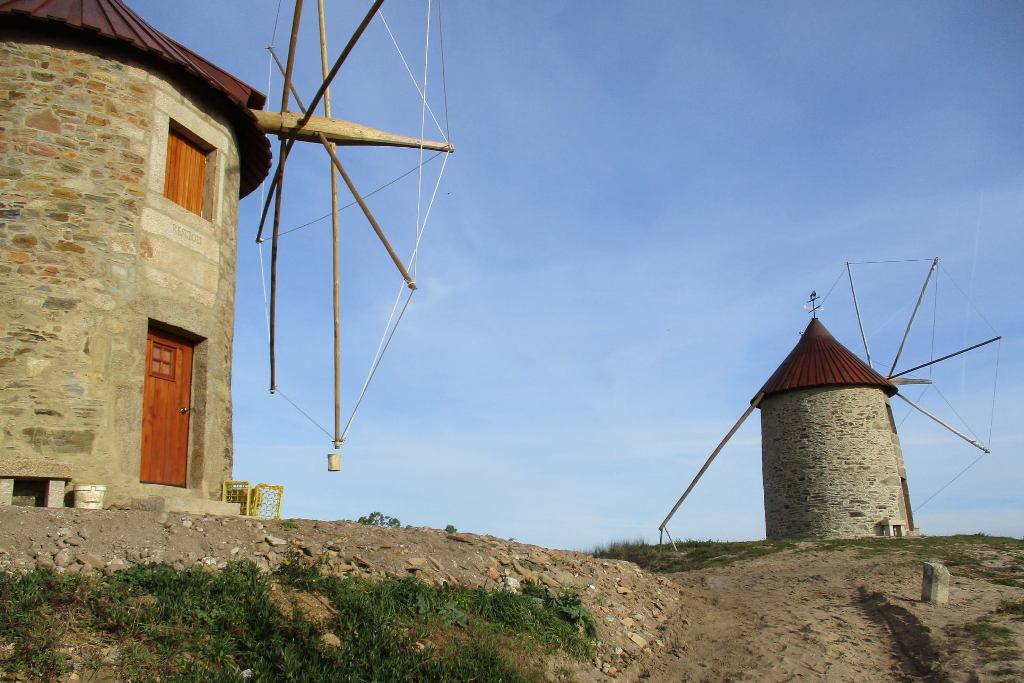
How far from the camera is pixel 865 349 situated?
28203 millimetres

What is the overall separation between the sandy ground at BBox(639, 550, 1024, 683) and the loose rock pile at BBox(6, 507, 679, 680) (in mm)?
638

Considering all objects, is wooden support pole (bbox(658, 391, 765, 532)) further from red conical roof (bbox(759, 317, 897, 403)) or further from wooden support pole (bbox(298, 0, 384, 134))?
wooden support pole (bbox(298, 0, 384, 134))

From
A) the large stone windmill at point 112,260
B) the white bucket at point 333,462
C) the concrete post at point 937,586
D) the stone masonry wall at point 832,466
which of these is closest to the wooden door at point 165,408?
the large stone windmill at point 112,260

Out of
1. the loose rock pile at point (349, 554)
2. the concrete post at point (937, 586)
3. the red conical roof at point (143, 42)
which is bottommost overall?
the concrete post at point (937, 586)

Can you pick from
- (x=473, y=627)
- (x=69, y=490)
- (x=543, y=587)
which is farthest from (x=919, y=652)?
(x=69, y=490)

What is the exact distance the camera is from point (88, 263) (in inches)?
413

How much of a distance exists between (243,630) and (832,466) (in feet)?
64.5

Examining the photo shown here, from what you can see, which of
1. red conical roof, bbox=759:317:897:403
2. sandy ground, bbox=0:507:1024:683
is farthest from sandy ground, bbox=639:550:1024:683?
red conical roof, bbox=759:317:897:403

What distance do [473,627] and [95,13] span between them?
9561 mm

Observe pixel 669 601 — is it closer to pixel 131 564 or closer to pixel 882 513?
pixel 131 564

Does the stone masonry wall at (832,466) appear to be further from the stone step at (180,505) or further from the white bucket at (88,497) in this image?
the white bucket at (88,497)

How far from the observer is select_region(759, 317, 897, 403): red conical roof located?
24.0m

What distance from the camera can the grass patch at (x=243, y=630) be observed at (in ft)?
20.6

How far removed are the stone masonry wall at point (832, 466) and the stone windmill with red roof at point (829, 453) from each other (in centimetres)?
3
